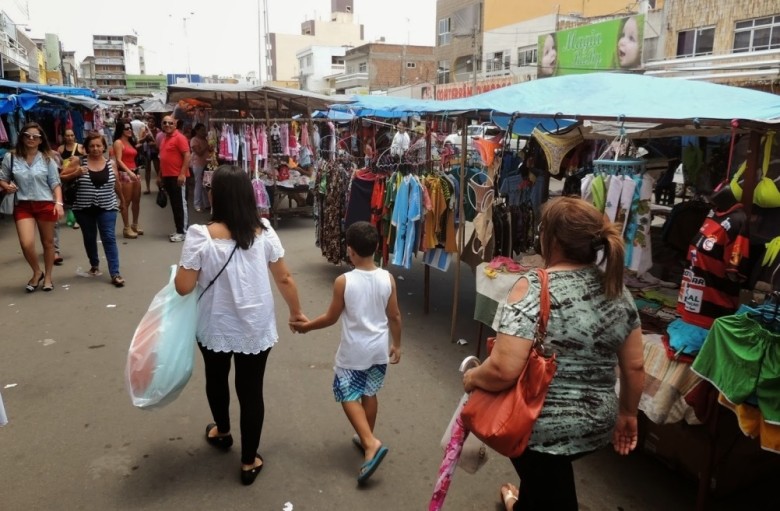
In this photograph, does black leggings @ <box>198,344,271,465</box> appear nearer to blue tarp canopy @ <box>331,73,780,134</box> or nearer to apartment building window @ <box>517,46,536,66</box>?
blue tarp canopy @ <box>331,73,780,134</box>

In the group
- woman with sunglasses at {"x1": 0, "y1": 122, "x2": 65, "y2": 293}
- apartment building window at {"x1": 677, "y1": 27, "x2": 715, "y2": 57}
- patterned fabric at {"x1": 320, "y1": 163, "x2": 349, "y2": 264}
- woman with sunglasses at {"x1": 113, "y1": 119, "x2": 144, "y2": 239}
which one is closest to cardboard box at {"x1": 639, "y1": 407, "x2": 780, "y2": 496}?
patterned fabric at {"x1": 320, "y1": 163, "x2": 349, "y2": 264}

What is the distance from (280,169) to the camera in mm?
10438

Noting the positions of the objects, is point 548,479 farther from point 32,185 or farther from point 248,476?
point 32,185

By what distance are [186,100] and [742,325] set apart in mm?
12034

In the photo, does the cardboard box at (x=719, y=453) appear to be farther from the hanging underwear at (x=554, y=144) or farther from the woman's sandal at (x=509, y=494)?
the hanging underwear at (x=554, y=144)

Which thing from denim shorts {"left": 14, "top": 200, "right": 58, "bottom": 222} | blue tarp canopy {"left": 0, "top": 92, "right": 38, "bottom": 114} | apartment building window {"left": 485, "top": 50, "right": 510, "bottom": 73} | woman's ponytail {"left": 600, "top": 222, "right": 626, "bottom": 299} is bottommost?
denim shorts {"left": 14, "top": 200, "right": 58, "bottom": 222}

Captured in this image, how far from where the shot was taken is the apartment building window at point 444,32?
36188mm

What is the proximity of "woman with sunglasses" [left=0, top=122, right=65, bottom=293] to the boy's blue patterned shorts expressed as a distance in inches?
185

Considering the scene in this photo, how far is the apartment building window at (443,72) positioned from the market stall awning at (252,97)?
26809 millimetres

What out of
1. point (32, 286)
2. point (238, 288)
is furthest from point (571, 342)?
point (32, 286)

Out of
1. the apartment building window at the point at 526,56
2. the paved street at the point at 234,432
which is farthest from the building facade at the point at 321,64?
the paved street at the point at 234,432

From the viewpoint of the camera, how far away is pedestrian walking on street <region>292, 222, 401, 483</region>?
302 cm

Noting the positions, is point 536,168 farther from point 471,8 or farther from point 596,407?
point 471,8

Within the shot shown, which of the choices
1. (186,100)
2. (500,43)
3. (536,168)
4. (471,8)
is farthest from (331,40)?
(536,168)
